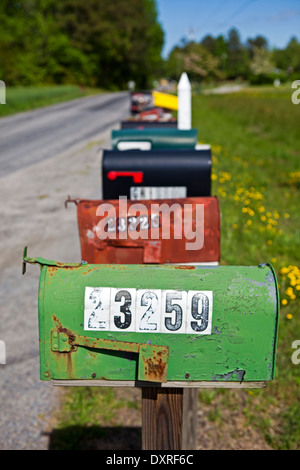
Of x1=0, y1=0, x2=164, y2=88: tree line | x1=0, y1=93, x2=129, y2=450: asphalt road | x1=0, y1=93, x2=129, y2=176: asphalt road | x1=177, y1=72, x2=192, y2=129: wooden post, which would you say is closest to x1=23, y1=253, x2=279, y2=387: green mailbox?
x1=0, y1=93, x2=129, y2=450: asphalt road

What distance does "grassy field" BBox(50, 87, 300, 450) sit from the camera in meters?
2.79

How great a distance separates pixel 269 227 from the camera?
5.52 metres

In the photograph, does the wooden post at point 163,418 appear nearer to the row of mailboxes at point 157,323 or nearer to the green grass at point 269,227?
the row of mailboxes at point 157,323

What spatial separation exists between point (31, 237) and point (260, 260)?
9.55 feet

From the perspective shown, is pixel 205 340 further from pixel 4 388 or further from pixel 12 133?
pixel 12 133

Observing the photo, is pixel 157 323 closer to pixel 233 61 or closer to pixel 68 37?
pixel 68 37

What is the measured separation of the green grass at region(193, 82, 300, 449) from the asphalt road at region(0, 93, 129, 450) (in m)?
1.23

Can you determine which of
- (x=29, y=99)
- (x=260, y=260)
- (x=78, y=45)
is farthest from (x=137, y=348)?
(x=78, y=45)

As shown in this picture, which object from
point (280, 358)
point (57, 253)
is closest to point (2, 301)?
point (57, 253)

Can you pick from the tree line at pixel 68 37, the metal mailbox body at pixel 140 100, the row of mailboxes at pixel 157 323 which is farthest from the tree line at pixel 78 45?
the row of mailboxes at pixel 157 323

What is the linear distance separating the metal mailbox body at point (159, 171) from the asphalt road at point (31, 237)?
3.55ft

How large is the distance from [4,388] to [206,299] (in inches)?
88.9

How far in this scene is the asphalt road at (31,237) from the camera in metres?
2.84

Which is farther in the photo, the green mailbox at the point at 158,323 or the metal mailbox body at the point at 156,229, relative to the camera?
the metal mailbox body at the point at 156,229
